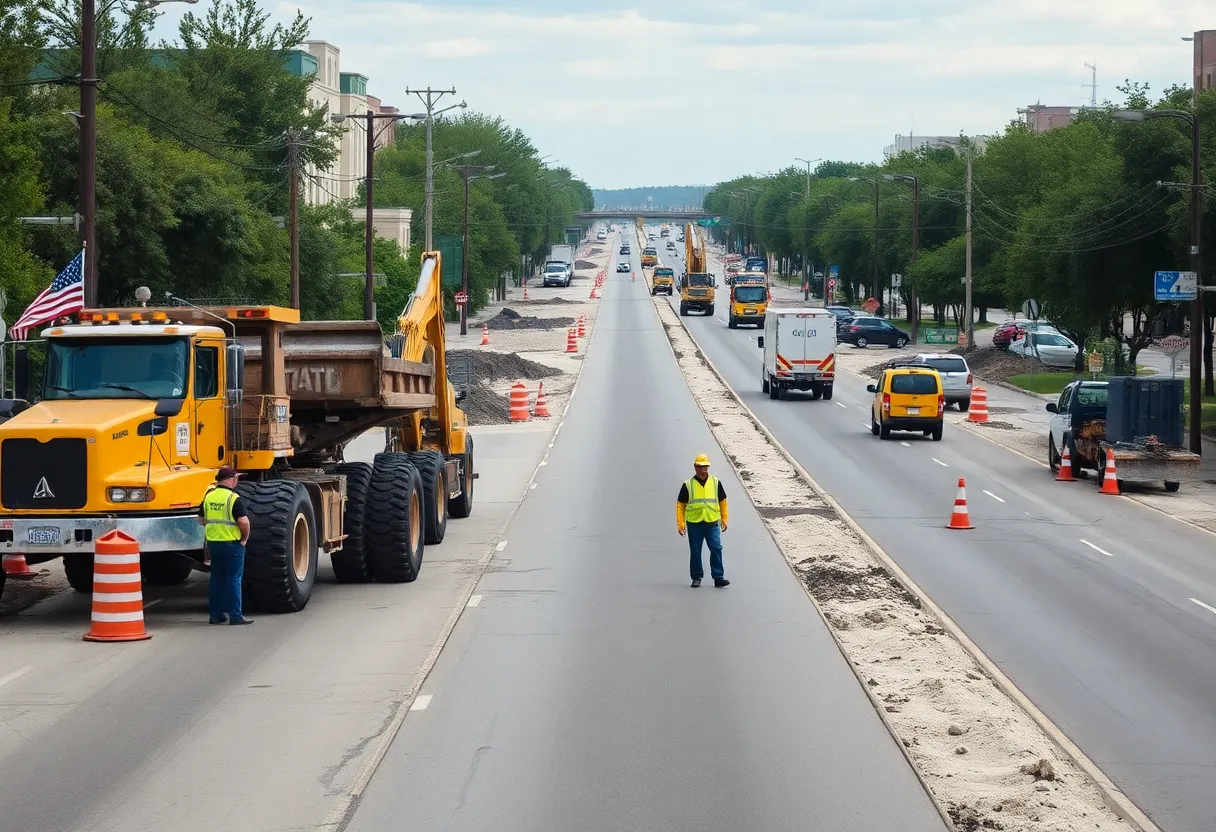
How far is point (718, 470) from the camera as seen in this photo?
35844 mm

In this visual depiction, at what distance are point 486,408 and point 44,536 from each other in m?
33.2

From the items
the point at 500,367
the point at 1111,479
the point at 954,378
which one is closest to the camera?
the point at 1111,479

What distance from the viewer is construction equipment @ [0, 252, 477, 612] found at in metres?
17.2

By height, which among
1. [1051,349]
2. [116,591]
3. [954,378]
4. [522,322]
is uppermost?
[522,322]

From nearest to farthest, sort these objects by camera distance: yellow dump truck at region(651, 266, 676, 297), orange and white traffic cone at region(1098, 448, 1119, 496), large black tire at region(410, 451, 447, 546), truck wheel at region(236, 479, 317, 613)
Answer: truck wheel at region(236, 479, 317, 613)
large black tire at region(410, 451, 447, 546)
orange and white traffic cone at region(1098, 448, 1119, 496)
yellow dump truck at region(651, 266, 676, 297)

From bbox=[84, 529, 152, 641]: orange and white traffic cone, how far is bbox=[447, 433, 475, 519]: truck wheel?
1124 cm

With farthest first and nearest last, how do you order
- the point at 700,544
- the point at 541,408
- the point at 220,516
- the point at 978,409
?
the point at 978,409
the point at 541,408
the point at 700,544
the point at 220,516

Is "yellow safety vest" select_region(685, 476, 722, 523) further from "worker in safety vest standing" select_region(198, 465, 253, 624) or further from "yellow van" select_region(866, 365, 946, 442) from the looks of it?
"yellow van" select_region(866, 365, 946, 442)

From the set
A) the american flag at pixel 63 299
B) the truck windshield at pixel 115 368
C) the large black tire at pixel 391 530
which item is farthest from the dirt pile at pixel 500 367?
the truck windshield at pixel 115 368

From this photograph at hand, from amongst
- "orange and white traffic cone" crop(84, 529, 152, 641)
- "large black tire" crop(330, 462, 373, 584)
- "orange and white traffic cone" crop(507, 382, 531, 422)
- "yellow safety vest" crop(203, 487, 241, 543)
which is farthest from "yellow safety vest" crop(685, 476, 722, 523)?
"orange and white traffic cone" crop(507, 382, 531, 422)

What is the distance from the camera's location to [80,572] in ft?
66.6

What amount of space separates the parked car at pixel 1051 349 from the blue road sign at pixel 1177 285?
27267 millimetres

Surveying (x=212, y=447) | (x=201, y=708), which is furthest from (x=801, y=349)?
(x=201, y=708)

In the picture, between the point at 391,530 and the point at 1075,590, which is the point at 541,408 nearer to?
the point at 391,530
